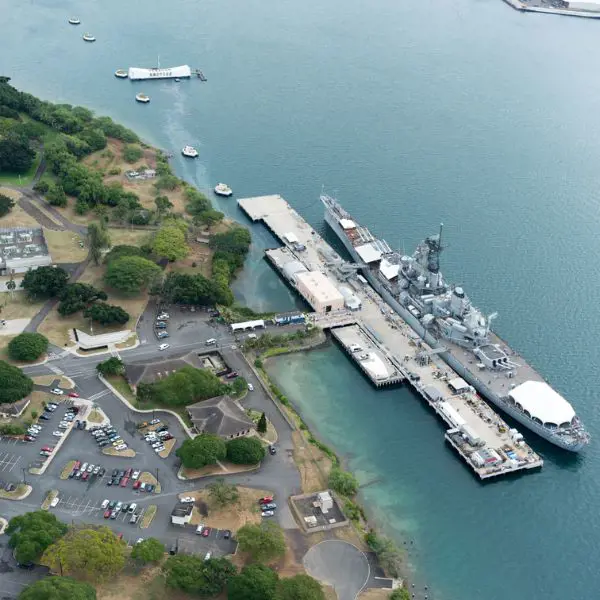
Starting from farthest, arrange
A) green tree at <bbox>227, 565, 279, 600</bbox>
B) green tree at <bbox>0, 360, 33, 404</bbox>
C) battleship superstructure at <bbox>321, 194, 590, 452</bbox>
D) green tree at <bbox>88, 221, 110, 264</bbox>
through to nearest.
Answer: green tree at <bbox>88, 221, 110, 264</bbox>
battleship superstructure at <bbox>321, 194, 590, 452</bbox>
green tree at <bbox>0, 360, 33, 404</bbox>
green tree at <bbox>227, 565, 279, 600</bbox>

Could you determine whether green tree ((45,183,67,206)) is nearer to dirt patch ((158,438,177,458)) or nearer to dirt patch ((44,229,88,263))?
dirt patch ((44,229,88,263))

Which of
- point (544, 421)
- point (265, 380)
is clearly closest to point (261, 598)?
point (265, 380)

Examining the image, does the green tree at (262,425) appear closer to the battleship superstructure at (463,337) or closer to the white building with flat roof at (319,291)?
the white building with flat roof at (319,291)

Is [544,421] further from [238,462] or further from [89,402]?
[89,402]

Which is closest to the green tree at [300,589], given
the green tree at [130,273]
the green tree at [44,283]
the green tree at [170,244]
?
the green tree at [130,273]

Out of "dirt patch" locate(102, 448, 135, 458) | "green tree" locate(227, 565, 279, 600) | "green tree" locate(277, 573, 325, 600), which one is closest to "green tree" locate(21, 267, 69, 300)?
"dirt patch" locate(102, 448, 135, 458)

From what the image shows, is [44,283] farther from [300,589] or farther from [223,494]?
[300,589]

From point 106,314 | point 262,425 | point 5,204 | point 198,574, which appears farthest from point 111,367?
point 5,204
